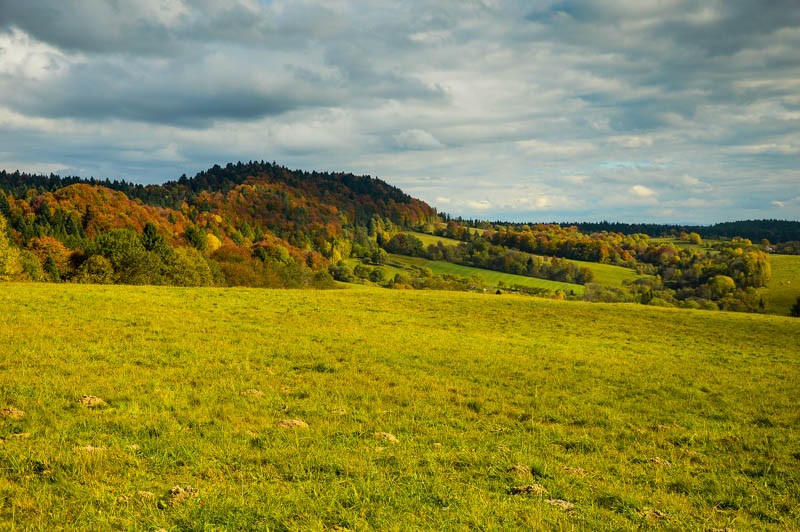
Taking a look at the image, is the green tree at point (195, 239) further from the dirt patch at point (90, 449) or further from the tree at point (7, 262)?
the dirt patch at point (90, 449)

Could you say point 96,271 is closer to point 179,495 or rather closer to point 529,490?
point 179,495

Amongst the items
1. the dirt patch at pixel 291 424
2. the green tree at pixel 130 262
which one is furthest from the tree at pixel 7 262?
the dirt patch at pixel 291 424

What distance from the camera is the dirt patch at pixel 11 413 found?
33.7 ft

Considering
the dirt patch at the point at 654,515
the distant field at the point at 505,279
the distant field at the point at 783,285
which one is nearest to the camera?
the dirt patch at the point at 654,515

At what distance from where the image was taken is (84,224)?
134500 millimetres

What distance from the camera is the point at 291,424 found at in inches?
446

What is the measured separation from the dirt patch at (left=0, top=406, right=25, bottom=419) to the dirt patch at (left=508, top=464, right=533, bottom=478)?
11042 mm

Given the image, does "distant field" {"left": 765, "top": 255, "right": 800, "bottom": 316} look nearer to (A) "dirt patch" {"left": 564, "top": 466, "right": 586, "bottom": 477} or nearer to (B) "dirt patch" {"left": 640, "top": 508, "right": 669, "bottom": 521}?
(A) "dirt patch" {"left": 564, "top": 466, "right": 586, "bottom": 477}

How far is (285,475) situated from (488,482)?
388 centimetres

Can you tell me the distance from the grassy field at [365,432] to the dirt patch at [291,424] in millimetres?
66

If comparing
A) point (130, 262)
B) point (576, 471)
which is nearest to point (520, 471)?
point (576, 471)

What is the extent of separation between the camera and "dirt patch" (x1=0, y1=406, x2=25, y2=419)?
1026 centimetres

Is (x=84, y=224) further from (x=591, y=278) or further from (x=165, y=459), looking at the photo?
(x=591, y=278)

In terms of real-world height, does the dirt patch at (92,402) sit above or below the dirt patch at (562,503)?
below
